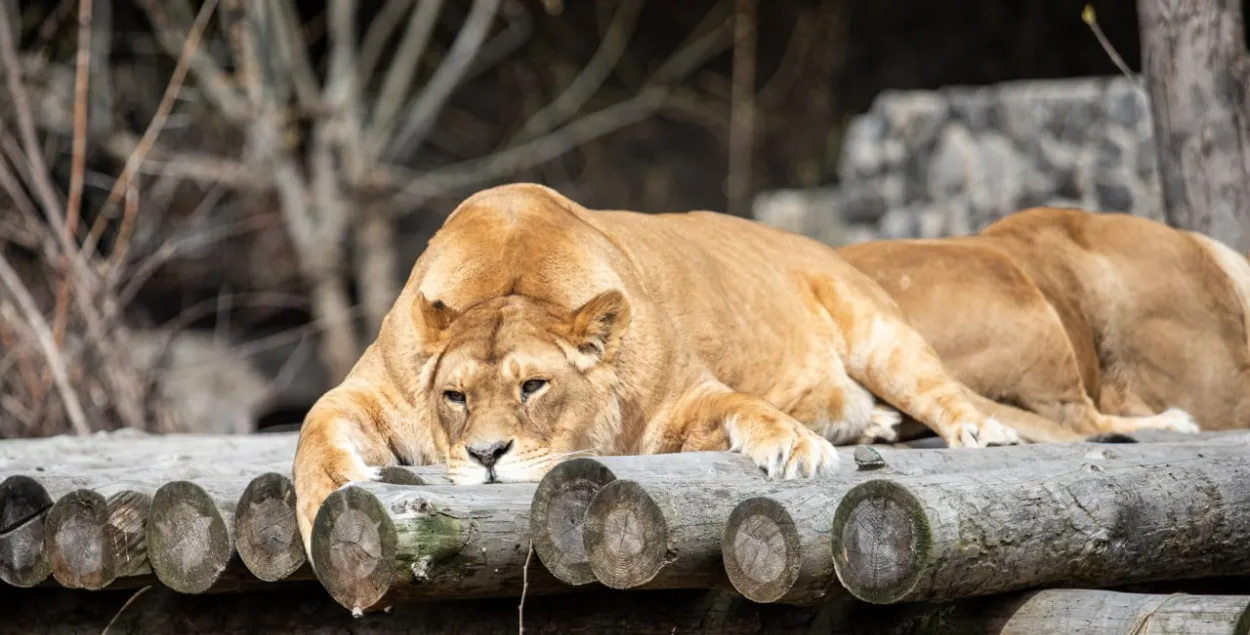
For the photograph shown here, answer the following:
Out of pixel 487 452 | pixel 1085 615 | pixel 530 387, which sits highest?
pixel 530 387

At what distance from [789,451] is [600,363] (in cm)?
53

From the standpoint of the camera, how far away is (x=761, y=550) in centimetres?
295

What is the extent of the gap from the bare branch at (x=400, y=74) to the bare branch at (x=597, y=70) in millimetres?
726

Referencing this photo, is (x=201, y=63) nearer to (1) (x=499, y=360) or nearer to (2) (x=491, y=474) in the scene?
(1) (x=499, y=360)

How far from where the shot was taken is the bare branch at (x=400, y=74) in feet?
31.8

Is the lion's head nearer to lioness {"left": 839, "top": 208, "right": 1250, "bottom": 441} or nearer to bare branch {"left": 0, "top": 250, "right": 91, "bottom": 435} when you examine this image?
lioness {"left": 839, "top": 208, "right": 1250, "bottom": 441}

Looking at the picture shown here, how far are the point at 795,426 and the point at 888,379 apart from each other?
4.12 feet

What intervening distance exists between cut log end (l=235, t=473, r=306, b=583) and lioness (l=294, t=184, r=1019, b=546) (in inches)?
2.4

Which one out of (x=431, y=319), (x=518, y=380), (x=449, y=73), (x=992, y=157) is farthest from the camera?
(x=449, y=73)

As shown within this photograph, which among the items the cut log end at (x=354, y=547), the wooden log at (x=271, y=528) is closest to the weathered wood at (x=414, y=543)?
the cut log end at (x=354, y=547)

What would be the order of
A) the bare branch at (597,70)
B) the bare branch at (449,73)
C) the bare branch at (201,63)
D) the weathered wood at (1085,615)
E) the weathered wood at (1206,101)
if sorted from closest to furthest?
the weathered wood at (1085,615) → the weathered wood at (1206,101) → the bare branch at (201,63) → the bare branch at (449,73) → the bare branch at (597,70)

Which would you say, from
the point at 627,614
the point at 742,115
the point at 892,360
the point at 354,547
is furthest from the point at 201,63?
the point at 354,547

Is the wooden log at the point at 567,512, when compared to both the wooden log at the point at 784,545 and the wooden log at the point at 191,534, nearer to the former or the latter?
the wooden log at the point at 784,545

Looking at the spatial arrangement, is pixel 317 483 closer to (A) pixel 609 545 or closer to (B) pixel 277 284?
(A) pixel 609 545
